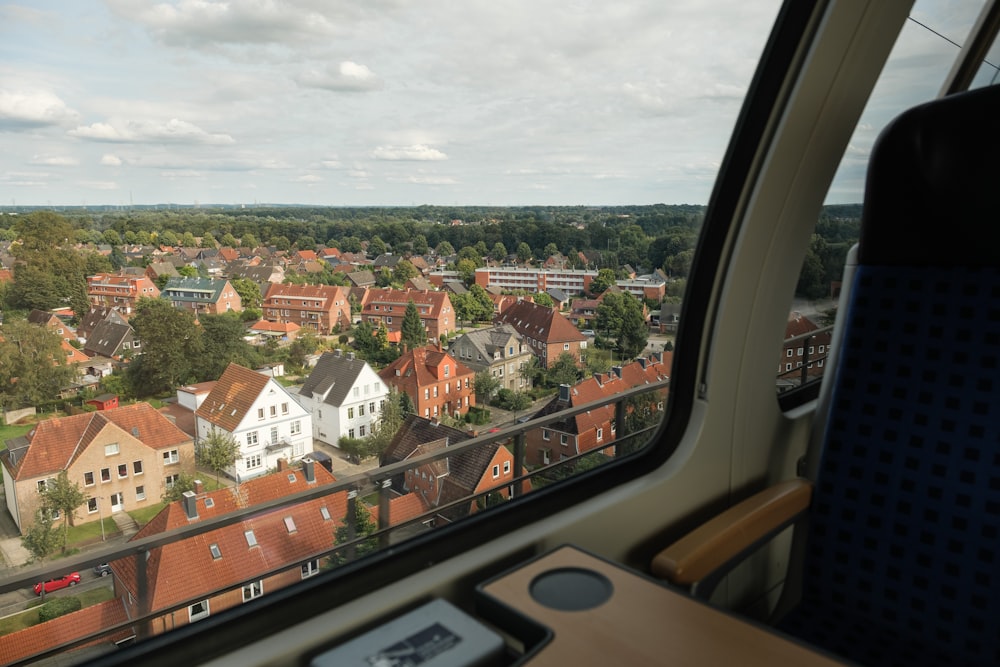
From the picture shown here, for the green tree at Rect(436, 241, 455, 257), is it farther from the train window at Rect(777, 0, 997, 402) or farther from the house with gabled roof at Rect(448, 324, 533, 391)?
the train window at Rect(777, 0, 997, 402)

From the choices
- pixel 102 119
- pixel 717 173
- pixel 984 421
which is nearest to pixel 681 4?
pixel 717 173

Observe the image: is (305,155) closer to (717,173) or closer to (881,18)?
(717,173)

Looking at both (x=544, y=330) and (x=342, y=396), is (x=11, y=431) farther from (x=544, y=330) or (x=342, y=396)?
(x=544, y=330)

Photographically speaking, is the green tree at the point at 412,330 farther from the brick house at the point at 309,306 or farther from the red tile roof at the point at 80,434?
the red tile roof at the point at 80,434

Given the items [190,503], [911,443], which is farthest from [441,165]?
[911,443]

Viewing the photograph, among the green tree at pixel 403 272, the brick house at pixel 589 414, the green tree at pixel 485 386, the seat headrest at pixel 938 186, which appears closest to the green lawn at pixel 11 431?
the green tree at pixel 403 272

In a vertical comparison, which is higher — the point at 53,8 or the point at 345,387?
the point at 53,8

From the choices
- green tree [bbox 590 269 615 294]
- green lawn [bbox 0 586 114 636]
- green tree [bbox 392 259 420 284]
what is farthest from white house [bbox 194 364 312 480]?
green tree [bbox 590 269 615 294]
